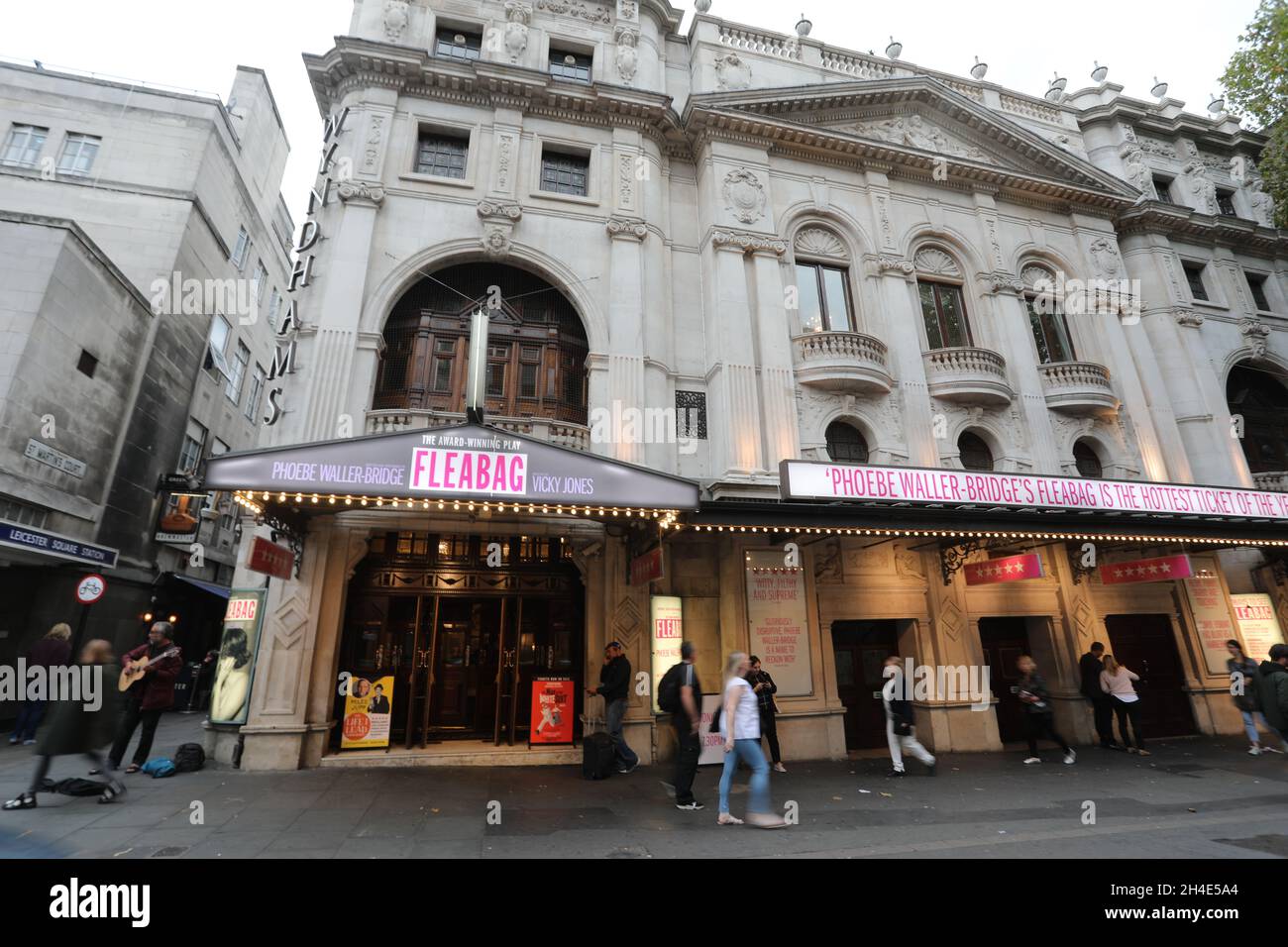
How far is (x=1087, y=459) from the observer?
16547mm

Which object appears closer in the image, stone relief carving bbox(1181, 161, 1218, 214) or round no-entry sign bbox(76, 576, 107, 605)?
round no-entry sign bbox(76, 576, 107, 605)

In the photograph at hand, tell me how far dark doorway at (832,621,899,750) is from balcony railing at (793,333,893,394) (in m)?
5.69

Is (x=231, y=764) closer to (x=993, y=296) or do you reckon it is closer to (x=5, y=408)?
(x=5, y=408)

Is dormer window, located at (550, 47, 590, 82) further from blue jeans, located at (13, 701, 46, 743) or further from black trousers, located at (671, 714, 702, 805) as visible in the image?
blue jeans, located at (13, 701, 46, 743)

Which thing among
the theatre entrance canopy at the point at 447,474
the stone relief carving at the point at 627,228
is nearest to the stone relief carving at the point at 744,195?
the stone relief carving at the point at 627,228

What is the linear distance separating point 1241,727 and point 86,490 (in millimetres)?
29381

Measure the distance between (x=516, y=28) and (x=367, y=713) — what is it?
16788 mm

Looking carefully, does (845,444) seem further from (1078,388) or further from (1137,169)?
(1137,169)

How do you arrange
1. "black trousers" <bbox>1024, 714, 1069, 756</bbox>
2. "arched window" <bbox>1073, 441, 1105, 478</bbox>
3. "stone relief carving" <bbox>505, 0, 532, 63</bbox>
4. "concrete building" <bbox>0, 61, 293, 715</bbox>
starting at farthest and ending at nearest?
"arched window" <bbox>1073, 441, 1105, 478</bbox> < "stone relief carving" <bbox>505, 0, 532, 63</bbox> < "concrete building" <bbox>0, 61, 293, 715</bbox> < "black trousers" <bbox>1024, 714, 1069, 756</bbox>

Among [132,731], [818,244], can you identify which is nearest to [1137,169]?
[818,244]

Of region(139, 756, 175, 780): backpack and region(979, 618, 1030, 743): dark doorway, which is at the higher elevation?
region(979, 618, 1030, 743): dark doorway

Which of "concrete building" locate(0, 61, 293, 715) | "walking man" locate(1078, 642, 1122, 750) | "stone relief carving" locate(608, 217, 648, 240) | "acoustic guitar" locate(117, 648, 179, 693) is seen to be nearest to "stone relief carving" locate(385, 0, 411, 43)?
"stone relief carving" locate(608, 217, 648, 240)

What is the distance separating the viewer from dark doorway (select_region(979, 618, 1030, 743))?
13445 mm

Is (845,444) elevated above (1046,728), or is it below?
above
